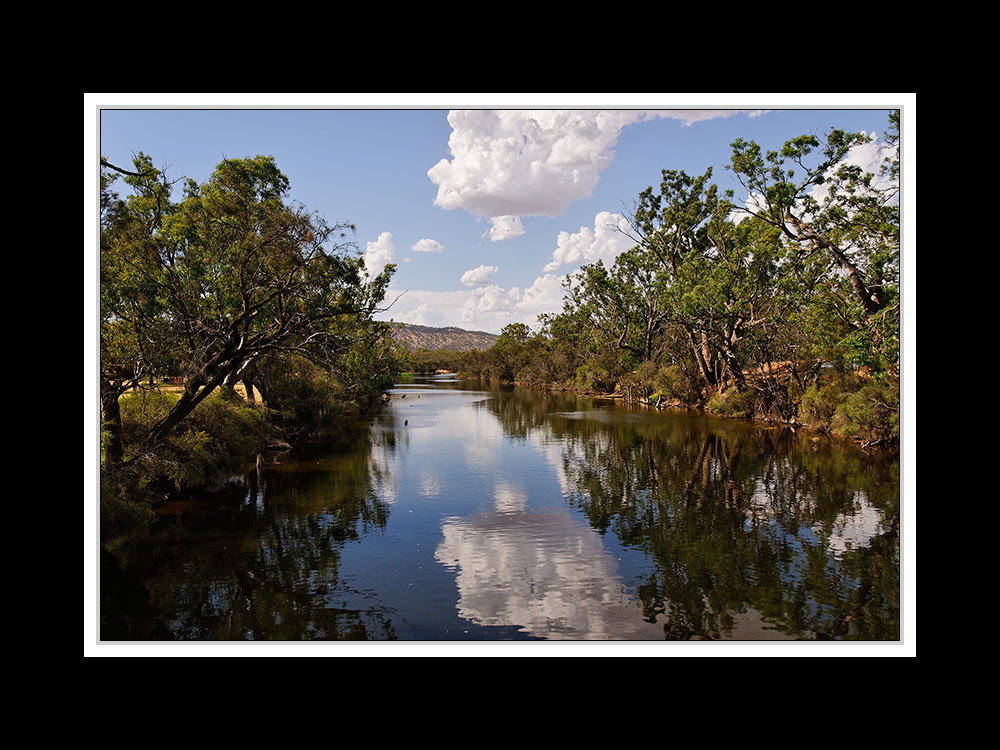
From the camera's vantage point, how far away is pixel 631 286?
171 feet

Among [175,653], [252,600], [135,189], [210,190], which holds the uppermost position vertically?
[210,190]

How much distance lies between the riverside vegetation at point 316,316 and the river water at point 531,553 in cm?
257

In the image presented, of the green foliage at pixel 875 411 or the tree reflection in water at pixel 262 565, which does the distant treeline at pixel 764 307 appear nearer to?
the green foliage at pixel 875 411

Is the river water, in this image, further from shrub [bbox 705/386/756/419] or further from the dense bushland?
shrub [bbox 705/386/756/419]

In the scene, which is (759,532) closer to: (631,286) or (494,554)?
(494,554)

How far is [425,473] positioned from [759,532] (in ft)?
38.8

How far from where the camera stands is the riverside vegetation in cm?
1298

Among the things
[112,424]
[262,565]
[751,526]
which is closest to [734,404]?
[751,526]

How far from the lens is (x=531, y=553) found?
38.7 feet

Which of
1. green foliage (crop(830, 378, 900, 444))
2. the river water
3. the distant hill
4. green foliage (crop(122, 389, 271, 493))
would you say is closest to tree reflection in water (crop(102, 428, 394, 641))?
the river water

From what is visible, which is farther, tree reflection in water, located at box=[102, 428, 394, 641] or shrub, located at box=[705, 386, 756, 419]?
shrub, located at box=[705, 386, 756, 419]

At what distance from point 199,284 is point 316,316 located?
9.31 ft

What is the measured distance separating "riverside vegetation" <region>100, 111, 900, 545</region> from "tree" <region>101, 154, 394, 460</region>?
0.16ft
